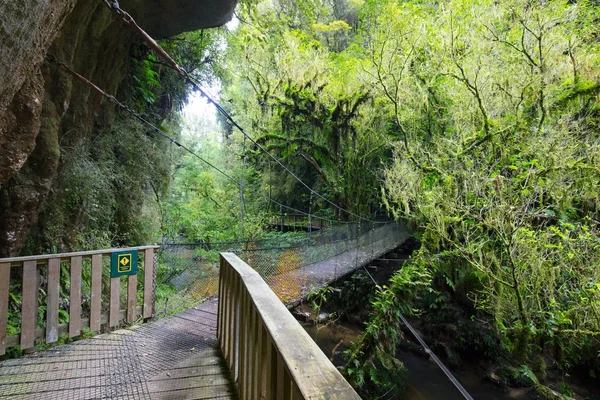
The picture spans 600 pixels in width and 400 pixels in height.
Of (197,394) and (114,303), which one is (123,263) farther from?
(197,394)

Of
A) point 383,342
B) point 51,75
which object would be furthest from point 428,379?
point 51,75

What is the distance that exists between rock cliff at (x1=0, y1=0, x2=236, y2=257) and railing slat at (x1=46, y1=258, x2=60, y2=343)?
1.97 ft

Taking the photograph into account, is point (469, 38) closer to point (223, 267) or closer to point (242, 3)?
point (242, 3)

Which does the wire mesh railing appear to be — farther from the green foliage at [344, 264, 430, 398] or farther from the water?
the water

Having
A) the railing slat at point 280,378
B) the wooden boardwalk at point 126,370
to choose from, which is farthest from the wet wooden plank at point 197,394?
the railing slat at point 280,378

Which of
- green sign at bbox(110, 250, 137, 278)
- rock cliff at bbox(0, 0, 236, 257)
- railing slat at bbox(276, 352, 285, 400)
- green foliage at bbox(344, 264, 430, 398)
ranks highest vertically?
rock cliff at bbox(0, 0, 236, 257)

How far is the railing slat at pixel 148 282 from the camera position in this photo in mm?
2285

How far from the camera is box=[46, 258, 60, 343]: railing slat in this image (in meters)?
1.83

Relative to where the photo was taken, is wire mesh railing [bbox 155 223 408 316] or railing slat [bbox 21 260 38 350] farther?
wire mesh railing [bbox 155 223 408 316]

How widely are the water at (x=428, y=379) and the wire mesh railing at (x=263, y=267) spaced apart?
111 cm

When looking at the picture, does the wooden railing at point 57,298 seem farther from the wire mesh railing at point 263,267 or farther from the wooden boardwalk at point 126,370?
the wire mesh railing at point 263,267

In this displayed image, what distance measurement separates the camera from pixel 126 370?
155 centimetres

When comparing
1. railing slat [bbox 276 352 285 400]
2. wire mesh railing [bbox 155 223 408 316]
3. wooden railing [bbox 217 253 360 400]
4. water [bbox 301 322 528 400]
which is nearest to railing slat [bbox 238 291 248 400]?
wooden railing [bbox 217 253 360 400]

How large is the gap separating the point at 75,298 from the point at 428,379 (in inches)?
209
